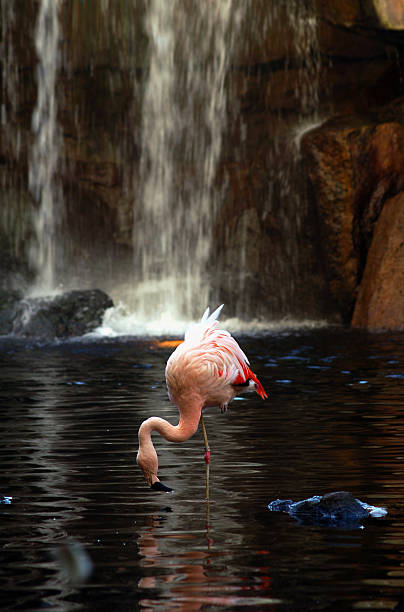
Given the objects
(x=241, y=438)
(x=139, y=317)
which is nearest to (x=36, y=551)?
(x=241, y=438)

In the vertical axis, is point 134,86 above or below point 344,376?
above

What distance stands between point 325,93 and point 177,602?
64.2 feet

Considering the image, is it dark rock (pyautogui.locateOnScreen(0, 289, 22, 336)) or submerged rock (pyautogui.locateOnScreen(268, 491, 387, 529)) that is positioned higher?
submerged rock (pyautogui.locateOnScreen(268, 491, 387, 529))

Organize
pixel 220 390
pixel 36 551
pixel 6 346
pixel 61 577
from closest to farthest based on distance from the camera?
pixel 61 577 → pixel 36 551 → pixel 220 390 → pixel 6 346

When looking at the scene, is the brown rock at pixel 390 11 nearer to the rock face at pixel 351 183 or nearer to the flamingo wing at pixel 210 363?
the rock face at pixel 351 183

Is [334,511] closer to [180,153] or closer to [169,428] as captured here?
[169,428]

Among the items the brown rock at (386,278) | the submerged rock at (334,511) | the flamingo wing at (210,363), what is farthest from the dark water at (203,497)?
the brown rock at (386,278)

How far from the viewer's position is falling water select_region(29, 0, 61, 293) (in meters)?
22.5

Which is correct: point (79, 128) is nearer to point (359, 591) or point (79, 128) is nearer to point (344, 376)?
point (344, 376)

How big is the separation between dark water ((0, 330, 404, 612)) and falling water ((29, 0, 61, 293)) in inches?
524

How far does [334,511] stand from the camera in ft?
15.8

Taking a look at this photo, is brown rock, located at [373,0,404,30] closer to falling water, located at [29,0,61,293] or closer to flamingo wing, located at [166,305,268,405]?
falling water, located at [29,0,61,293]

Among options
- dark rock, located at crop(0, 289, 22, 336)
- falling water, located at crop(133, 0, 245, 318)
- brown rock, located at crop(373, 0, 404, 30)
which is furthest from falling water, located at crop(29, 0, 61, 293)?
brown rock, located at crop(373, 0, 404, 30)

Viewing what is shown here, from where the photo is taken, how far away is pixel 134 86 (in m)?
23.4
